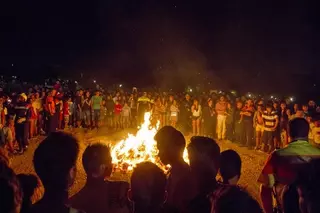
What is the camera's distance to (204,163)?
3252 mm

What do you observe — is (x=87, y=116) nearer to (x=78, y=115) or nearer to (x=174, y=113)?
(x=78, y=115)

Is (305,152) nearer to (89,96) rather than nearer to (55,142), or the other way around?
(55,142)

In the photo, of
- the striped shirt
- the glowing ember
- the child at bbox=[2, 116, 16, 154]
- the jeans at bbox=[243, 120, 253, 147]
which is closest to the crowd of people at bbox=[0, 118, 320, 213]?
the glowing ember

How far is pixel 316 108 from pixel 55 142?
11.0 m

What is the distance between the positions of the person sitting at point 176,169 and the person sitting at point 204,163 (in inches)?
4.6

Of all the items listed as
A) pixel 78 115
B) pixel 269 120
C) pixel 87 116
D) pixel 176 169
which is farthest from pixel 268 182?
pixel 78 115

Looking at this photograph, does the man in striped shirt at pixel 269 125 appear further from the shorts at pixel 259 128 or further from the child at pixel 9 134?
the child at pixel 9 134

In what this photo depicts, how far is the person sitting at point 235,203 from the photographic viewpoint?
→ 2496 millimetres

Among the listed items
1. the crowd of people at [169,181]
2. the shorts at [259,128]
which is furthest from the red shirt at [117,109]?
the crowd of people at [169,181]

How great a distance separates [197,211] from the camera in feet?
9.68

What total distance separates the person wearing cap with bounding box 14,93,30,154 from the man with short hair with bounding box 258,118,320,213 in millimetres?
9532

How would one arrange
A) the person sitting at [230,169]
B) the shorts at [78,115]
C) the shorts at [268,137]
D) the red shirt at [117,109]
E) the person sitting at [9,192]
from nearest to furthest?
the person sitting at [9,192] < the person sitting at [230,169] < the shorts at [268,137] < the shorts at [78,115] < the red shirt at [117,109]

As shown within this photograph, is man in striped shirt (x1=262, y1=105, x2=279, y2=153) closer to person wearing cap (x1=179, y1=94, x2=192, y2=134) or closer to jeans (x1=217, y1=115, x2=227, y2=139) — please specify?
jeans (x1=217, y1=115, x2=227, y2=139)

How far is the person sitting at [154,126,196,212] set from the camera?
10.9ft
